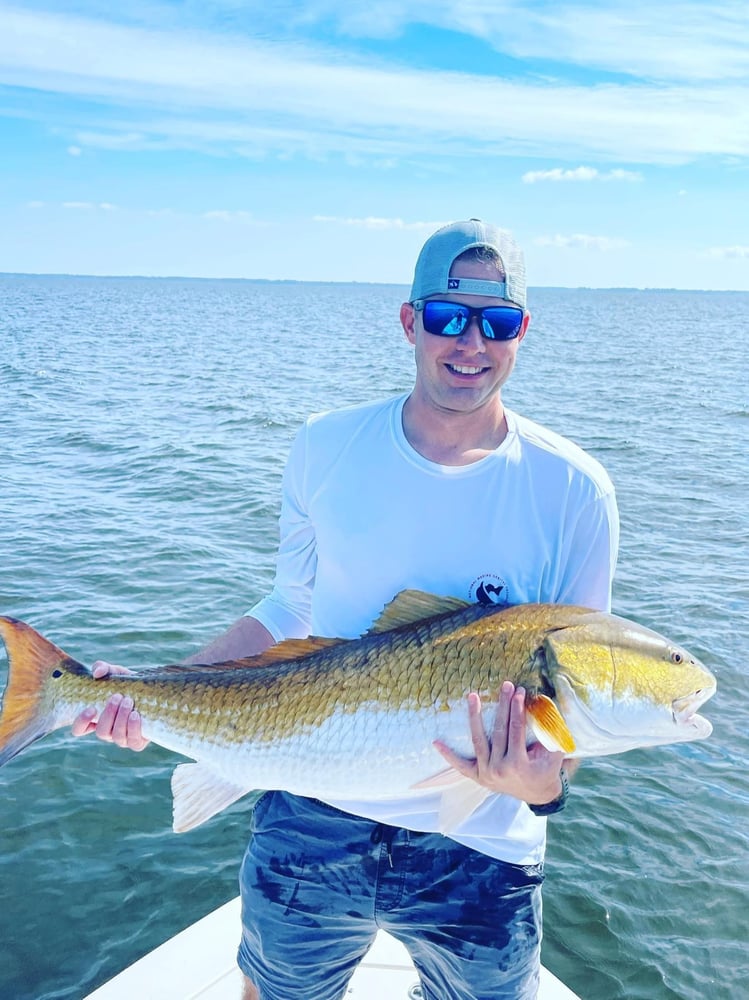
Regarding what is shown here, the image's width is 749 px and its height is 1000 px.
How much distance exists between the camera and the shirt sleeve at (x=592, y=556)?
2.97 meters

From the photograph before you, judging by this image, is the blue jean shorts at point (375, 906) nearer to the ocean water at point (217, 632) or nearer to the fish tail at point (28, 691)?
the fish tail at point (28, 691)

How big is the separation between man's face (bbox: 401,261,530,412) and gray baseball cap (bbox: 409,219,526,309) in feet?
0.08

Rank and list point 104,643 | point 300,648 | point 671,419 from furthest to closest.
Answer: point 671,419, point 104,643, point 300,648

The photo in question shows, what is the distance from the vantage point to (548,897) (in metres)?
6.34

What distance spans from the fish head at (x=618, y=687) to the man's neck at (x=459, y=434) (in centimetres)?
67

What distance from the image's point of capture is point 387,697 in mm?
2938

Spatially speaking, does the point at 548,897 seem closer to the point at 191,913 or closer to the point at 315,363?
the point at 191,913

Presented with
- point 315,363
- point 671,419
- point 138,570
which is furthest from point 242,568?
point 315,363

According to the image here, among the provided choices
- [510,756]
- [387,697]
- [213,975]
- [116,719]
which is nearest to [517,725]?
[510,756]

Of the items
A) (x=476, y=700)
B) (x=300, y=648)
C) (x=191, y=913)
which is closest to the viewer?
(x=476, y=700)

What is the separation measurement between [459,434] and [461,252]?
1.99 ft

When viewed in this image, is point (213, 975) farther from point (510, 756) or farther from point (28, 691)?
point (510, 756)

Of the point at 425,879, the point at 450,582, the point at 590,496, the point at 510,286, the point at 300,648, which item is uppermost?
the point at 510,286

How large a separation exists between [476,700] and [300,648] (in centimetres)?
73
